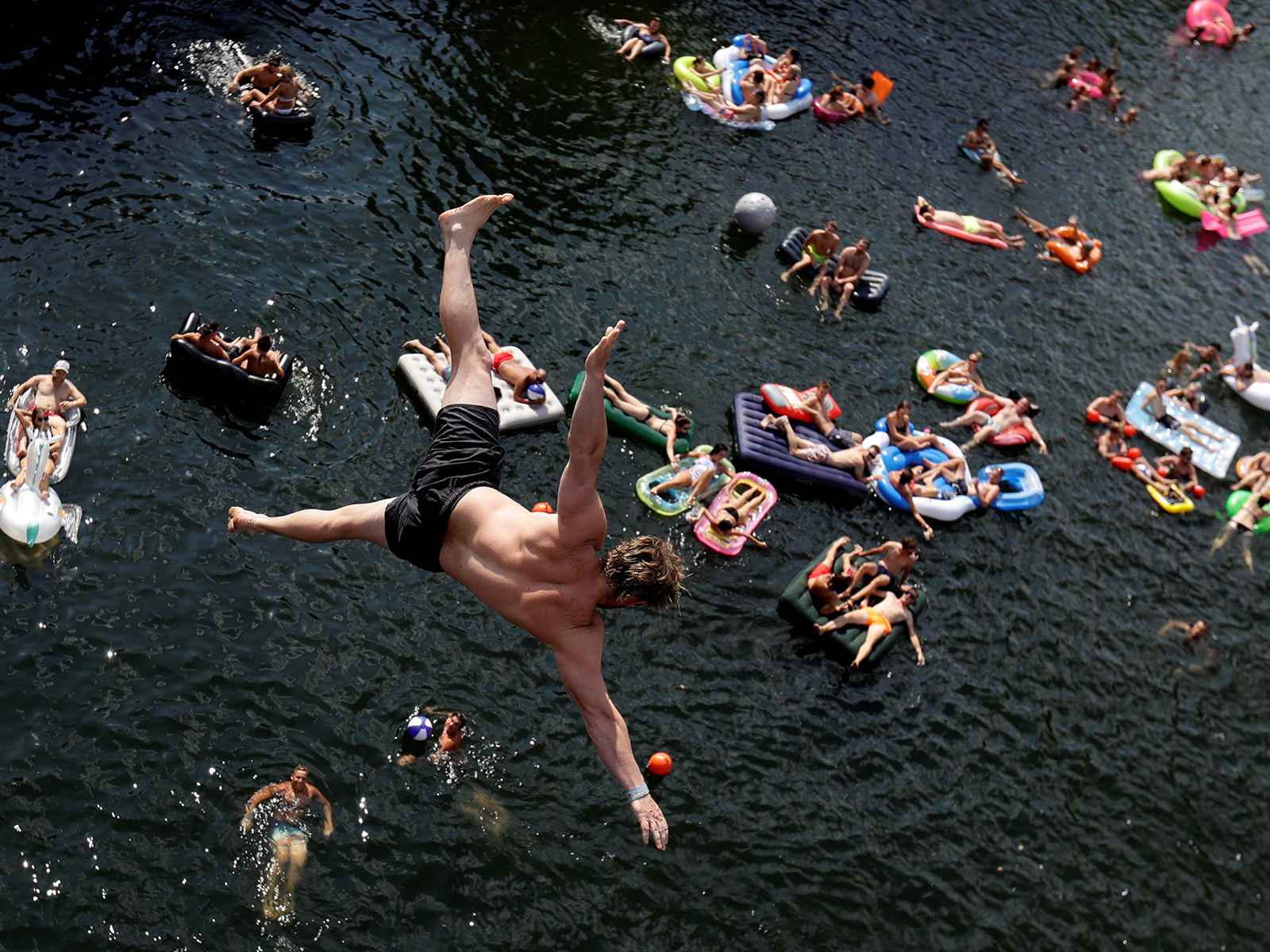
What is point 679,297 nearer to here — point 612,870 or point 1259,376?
point 612,870

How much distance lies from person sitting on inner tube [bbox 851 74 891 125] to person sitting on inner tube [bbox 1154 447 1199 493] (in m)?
11.9

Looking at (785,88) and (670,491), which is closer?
(670,491)

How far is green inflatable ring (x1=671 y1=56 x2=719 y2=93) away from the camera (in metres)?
25.8

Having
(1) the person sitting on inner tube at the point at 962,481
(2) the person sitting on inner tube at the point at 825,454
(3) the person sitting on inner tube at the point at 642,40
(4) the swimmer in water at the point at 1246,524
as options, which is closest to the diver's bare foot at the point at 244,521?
(2) the person sitting on inner tube at the point at 825,454

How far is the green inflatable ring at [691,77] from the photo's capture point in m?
25.8

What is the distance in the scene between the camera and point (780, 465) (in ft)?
58.7

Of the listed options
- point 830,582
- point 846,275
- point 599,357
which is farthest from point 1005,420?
point 599,357

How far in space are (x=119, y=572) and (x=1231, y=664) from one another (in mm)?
17840

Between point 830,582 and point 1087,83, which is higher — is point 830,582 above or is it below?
below

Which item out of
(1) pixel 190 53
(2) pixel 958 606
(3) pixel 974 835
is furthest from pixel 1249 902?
(1) pixel 190 53

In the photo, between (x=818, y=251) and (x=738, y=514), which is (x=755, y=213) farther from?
(x=738, y=514)

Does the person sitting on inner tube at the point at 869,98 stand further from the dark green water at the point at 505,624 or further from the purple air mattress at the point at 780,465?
the purple air mattress at the point at 780,465

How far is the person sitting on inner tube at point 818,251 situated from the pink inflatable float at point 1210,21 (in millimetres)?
24600

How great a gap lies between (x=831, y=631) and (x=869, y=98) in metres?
17.7
